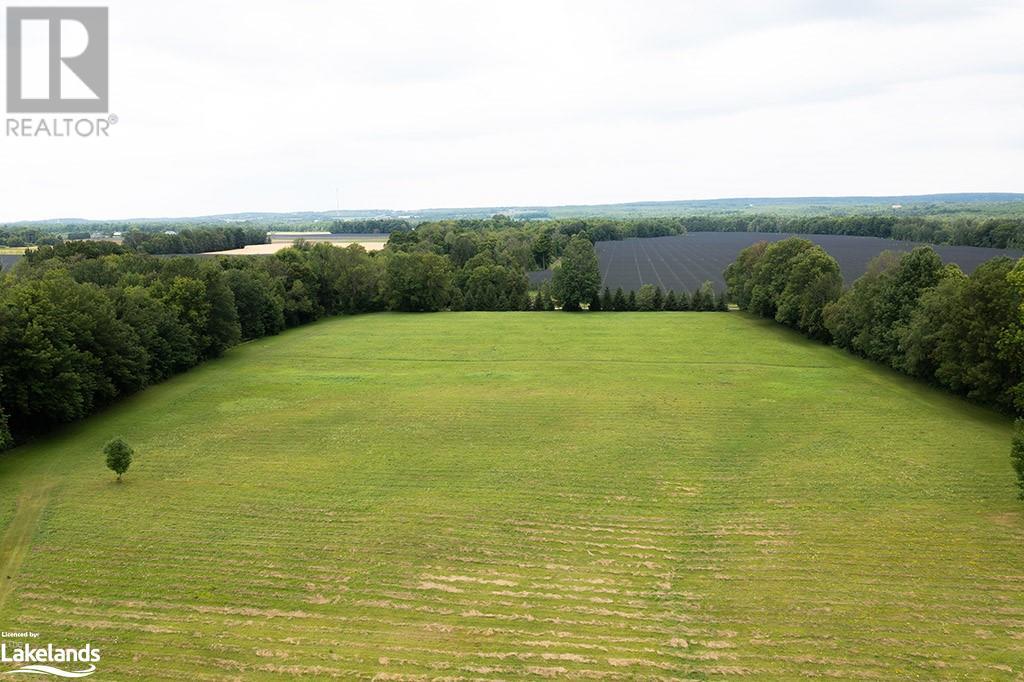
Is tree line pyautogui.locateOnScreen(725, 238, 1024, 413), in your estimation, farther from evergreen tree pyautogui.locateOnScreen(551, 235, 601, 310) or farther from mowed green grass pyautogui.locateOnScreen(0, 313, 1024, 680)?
evergreen tree pyautogui.locateOnScreen(551, 235, 601, 310)

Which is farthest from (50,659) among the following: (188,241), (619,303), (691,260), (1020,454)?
(188,241)

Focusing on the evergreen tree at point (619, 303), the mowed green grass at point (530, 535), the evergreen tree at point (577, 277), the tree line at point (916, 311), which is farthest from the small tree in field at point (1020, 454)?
the evergreen tree at point (577, 277)

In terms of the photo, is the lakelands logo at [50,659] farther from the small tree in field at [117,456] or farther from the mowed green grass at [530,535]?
the small tree in field at [117,456]

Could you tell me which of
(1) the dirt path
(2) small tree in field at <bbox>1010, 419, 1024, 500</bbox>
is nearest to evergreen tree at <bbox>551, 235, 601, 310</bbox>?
(2) small tree in field at <bbox>1010, 419, 1024, 500</bbox>

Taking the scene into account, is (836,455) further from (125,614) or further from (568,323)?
(568,323)

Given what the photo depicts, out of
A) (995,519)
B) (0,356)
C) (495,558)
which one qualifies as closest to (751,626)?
(495,558)
